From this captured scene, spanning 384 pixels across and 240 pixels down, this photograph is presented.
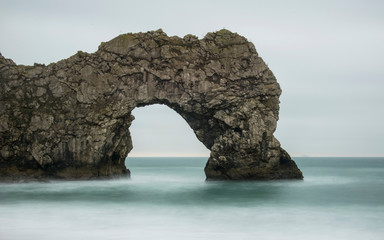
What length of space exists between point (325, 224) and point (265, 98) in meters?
19.7

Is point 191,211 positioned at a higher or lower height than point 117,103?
lower

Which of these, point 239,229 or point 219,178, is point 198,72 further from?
point 239,229

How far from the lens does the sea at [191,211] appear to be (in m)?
20.6

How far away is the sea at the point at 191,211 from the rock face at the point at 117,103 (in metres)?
2.17

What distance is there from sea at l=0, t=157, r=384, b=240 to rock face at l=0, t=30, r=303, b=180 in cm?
217

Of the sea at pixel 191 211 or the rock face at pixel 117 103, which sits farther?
the rock face at pixel 117 103

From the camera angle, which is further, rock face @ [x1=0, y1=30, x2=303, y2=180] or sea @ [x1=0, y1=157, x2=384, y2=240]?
rock face @ [x1=0, y1=30, x2=303, y2=180]

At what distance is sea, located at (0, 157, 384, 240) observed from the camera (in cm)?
2061

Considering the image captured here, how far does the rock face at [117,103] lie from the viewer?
39312 mm

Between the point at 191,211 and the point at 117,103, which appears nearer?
the point at 191,211

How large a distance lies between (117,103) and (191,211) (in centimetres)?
1620

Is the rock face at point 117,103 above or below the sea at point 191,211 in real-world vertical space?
above

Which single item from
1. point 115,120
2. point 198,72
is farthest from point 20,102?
point 198,72

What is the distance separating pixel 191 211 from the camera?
26422 millimetres
